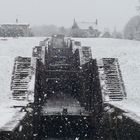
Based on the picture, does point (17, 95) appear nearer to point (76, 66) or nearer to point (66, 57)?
point (76, 66)

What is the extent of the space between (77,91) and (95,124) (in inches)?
257

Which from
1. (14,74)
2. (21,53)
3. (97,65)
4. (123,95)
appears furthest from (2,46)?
(123,95)

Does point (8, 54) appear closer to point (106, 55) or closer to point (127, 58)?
point (106, 55)

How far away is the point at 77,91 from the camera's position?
27.6 metres

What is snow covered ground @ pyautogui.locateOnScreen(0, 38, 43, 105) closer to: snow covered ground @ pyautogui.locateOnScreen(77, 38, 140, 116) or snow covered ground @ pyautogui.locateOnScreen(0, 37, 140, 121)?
snow covered ground @ pyautogui.locateOnScreen(0, 37, 140, 121)

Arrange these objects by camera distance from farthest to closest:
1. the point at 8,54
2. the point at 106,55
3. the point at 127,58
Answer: the point at 106,55
the point at 8,54
the point at 127,58

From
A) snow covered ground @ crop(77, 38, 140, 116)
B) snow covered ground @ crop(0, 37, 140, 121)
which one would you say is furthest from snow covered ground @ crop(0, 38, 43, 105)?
snow covered ground @ crop(77, 38, 140, 116)

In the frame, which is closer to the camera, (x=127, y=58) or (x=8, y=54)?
(x=127, y=58)

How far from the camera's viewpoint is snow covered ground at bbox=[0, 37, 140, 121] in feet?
72.7

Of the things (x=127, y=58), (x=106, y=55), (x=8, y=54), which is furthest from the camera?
(x=106, y=55)

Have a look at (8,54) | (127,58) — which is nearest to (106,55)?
(127,58)

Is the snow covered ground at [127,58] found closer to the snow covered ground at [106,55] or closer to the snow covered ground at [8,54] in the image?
the snow covered ground at [106,55]

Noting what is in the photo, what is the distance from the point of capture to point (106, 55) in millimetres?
30766

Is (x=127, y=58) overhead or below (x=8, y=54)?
below
